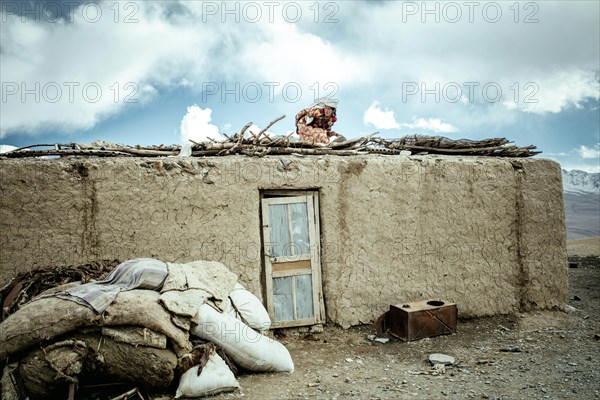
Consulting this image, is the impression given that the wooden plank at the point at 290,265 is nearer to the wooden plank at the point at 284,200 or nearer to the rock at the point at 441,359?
the wooden plank at the point at 284,200

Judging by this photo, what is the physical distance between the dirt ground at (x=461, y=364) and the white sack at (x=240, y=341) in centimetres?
11

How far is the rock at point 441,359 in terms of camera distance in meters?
3.70

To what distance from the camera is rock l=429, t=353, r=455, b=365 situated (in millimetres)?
3703

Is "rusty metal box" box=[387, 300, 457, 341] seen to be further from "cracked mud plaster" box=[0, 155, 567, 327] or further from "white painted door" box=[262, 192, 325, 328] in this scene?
"white painted door" box=[262, 192, 325, 328]

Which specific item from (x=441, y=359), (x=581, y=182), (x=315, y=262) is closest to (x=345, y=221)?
(x=315, y=262)

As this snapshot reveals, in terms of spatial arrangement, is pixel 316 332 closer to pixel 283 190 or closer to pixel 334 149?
pixel 283 190

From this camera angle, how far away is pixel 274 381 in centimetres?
332

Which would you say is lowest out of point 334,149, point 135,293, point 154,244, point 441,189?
point 135,293

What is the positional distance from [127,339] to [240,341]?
2.93ft

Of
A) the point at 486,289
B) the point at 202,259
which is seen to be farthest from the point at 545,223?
the point at 202,259

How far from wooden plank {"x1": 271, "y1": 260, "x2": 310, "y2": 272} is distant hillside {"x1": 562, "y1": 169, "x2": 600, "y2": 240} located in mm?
25754

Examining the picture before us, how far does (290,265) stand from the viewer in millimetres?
4602

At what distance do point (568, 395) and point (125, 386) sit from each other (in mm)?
3389

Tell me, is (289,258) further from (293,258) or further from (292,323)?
(292,323)
